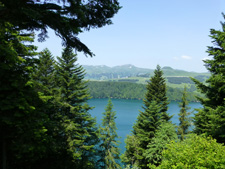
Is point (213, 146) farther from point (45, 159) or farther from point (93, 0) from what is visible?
point (45, 159)

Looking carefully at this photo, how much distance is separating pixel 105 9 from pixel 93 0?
1.36ft

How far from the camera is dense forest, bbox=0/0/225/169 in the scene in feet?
13.5

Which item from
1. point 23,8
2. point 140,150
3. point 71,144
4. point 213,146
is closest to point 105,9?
point 23,8

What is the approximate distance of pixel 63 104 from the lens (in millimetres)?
15383

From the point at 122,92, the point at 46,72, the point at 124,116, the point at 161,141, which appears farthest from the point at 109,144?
the point at 122,92

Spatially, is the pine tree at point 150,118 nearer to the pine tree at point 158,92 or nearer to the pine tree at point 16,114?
the pine tree at point 158,92

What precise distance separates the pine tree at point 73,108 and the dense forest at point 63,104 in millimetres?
94

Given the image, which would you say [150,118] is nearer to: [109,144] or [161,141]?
[161,141]

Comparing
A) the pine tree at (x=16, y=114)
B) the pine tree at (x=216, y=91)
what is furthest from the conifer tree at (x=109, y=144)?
the pine tree at (x=16, y=114)

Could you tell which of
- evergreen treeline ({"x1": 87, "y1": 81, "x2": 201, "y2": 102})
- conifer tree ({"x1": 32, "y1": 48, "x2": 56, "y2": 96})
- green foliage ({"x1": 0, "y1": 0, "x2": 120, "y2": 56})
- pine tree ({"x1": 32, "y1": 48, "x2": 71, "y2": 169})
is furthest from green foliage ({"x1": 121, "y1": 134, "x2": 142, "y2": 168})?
evergreen treeline ({"x1": 87, "y1": 81, "x2": 201, "y2": 102})

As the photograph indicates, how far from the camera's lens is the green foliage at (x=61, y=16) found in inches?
135

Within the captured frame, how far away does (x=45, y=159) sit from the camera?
12.8 meters

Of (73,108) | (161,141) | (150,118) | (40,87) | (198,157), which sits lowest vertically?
(161,141)

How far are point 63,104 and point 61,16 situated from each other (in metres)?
12.5
